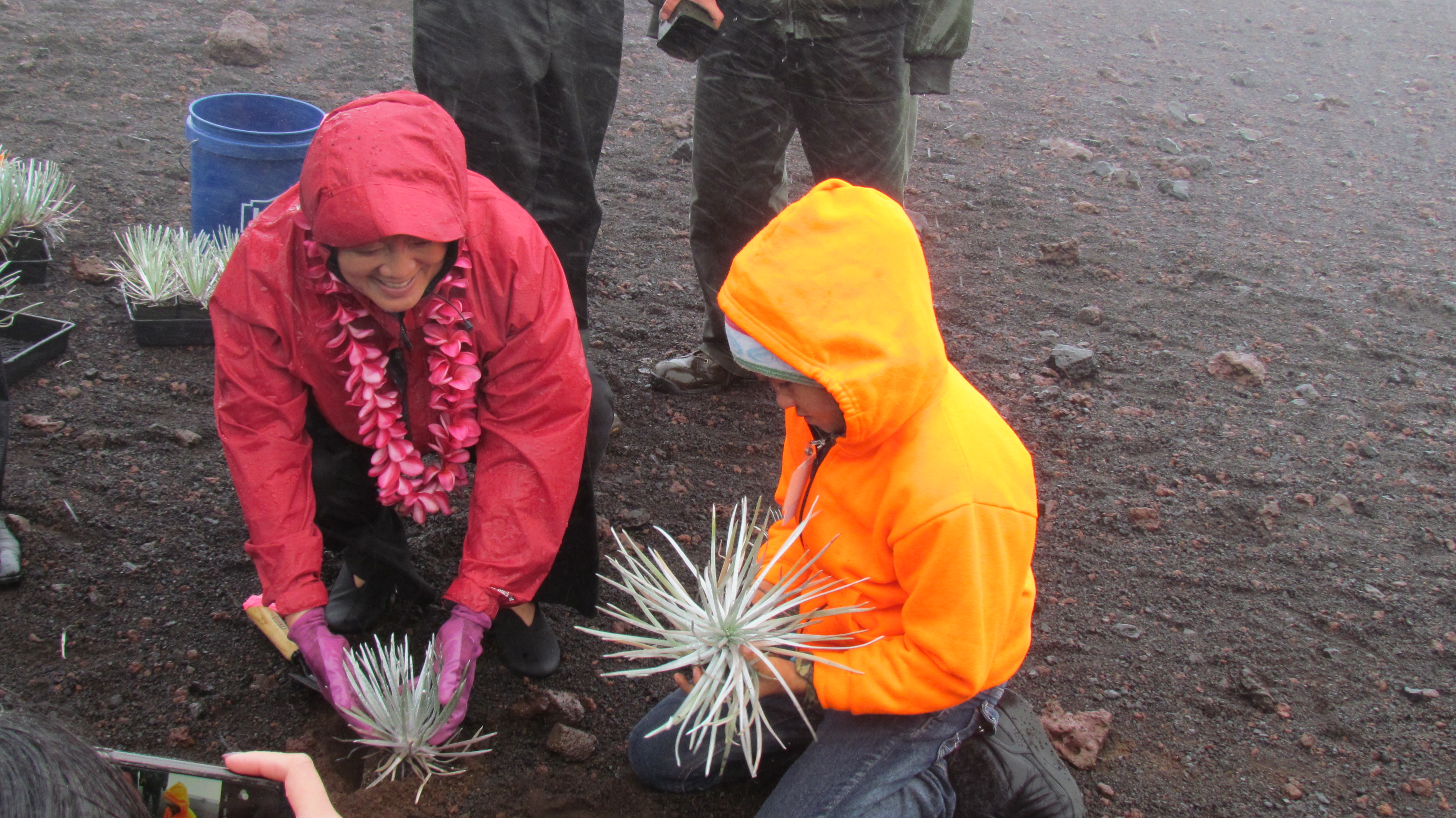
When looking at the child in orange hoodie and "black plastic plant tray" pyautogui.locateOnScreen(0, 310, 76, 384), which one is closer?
the child in orange hoodie

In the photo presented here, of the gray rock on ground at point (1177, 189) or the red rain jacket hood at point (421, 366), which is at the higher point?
the red rain jacket hood at point (421, 366)

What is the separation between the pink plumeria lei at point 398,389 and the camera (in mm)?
1861

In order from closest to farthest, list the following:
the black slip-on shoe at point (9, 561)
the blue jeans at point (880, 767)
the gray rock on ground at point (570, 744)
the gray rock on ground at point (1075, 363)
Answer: the blue jeans at point (880, 767) < the gray rock on ground at point (570, 744) < the black slip-on shoe at point (9, 561) < the gray rock on ground at point (1075, 363)

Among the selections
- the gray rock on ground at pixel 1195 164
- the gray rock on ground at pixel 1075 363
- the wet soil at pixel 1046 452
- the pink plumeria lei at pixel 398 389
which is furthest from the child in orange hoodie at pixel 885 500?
the gray rock on ground at pixel 1195 164

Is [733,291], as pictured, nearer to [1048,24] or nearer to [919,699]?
[919,699]

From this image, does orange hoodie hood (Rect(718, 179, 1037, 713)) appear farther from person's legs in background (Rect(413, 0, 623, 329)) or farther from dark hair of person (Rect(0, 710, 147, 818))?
person's legs in background (Rect(413, 0, 623, 329))

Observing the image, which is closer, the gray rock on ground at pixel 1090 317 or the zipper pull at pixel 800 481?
the zipper pull at pixel 800 481

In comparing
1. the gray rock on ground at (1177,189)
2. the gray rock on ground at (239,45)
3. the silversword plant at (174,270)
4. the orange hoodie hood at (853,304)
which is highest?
the orange hoodie hood at (853,304)

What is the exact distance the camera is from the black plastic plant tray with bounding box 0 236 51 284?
137 inches

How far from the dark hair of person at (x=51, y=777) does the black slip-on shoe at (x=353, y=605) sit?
123 cm

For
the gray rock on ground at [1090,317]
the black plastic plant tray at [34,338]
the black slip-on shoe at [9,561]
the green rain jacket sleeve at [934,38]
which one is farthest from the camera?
the gray rock on ground at [1090,317]

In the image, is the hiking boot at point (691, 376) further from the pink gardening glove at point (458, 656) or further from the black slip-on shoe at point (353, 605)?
the pink gardening glove at point (458, 656)

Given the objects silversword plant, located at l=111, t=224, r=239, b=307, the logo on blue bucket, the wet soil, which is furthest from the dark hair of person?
the logo on blue bucket

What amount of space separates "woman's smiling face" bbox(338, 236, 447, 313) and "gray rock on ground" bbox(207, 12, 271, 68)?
16.2 ft
